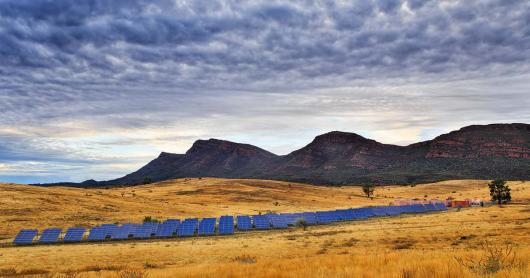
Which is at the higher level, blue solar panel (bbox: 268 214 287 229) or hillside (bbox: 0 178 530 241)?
hillside (bbox: 0 178 530 241)

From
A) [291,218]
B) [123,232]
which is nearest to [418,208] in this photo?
[291,218]

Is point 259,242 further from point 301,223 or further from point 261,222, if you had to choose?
point 301,223

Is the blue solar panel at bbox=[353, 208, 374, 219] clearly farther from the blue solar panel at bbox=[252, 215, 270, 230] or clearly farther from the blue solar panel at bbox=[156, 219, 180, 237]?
the blue solar panel at bbox=[156, 219, 180, 237]

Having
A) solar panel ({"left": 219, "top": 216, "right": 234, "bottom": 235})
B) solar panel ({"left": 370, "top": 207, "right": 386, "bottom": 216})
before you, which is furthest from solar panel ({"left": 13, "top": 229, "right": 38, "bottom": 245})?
solar panel ({"left": 370, "top": 207, "right": 386, "bottom": 216})

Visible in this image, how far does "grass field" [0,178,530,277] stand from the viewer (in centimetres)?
1455

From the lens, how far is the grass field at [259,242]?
14547mm

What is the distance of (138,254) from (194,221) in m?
17.6

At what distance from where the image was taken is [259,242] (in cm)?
3684

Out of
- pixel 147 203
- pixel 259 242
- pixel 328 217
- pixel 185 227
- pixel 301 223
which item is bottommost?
pixel 259 242

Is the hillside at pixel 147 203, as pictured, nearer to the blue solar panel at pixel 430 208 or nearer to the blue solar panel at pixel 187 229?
the blue solar panel at pixel 187 229

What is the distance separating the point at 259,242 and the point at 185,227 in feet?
43.3

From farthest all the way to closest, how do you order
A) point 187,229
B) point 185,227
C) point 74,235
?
point 185,227 < point 187,229 < point 74,235

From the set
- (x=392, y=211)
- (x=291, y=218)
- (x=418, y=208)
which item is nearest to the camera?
(x=291, y=218)

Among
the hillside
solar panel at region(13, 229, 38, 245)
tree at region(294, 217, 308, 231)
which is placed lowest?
tree at region(294, 217, 308, 231)
